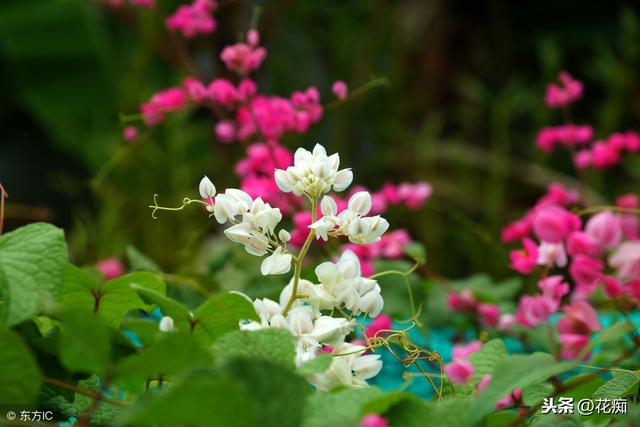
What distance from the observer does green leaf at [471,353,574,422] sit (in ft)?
0.96

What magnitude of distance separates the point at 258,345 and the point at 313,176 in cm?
10

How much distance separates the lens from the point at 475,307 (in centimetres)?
81

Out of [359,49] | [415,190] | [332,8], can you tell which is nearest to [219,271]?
[415,190]

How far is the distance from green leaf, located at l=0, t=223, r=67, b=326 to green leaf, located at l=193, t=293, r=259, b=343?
0.07 m

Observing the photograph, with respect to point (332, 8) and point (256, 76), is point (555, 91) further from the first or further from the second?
point (256, 76)

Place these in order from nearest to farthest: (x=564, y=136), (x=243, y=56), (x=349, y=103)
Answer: (x=243, y=56)
(x=564, y=136)
(x=349, y=103)

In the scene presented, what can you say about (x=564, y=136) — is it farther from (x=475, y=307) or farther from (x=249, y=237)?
(x=249, y=237)

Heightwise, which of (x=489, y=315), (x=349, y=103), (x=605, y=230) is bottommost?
(x=489, y=315)

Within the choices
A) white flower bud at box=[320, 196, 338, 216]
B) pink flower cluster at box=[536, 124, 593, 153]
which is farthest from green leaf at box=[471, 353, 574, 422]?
pink flower cluster at box=[536, 124, 593, 153]

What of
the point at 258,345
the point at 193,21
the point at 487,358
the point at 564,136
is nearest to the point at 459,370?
the point at 487,358

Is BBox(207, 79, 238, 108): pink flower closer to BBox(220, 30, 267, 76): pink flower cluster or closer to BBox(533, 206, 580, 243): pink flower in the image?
BBox(220, 30, 267, 76): pink flower cluster

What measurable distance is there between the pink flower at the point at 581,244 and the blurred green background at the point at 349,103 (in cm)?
86

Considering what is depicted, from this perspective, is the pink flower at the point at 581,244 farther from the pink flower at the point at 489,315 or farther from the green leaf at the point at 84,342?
the pink flower at the point at 489,315

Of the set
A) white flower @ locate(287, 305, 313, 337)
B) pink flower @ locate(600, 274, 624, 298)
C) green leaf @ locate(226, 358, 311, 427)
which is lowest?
green leaf @ locate(226, 358, 311, 427)
